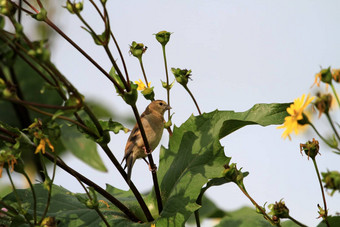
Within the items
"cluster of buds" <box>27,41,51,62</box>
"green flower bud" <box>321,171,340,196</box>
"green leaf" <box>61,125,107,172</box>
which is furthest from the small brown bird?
"green flower bud" <box>321,171,340,196</box>

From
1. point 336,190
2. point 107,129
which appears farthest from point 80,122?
point 336,190

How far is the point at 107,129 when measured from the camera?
1.61 meters

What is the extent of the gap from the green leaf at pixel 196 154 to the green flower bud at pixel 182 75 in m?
0.15

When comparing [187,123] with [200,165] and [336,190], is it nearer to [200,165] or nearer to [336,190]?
[200,165]

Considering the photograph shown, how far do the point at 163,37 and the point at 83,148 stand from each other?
21.6 inches

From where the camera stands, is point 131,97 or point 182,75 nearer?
point 131,97

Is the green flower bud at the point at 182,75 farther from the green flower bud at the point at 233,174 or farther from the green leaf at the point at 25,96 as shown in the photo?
the green leaf at the point at 25,96

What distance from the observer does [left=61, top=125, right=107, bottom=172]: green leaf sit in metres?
1.75

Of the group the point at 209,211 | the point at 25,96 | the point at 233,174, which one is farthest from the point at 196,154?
the point at 25,96

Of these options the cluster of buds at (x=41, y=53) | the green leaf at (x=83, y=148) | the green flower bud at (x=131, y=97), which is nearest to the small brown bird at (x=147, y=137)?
the green leaf at (x=83, y=148)

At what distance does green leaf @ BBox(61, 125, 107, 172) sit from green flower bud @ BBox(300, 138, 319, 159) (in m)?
0.68

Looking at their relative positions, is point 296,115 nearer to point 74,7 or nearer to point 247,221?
point 74,7

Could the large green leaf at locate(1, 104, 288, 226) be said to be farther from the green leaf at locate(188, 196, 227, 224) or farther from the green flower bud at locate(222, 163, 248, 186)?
the green leaf at locate(188, 196, 227, 224)

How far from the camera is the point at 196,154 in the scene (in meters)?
1.86
